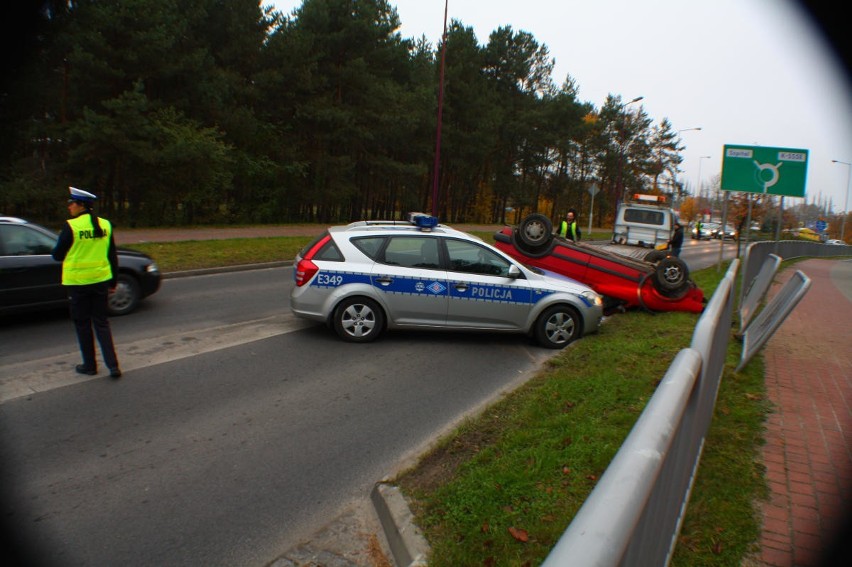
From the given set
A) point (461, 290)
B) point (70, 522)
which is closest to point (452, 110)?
point (461, 290)

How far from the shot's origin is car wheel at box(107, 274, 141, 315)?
862cm

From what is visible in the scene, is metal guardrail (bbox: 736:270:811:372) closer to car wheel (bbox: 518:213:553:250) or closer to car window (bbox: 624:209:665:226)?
car wheel (bbox: 518:213:553:250)

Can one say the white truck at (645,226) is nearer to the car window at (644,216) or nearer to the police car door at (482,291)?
the car window at (644,216)

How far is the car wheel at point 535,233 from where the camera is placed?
10.4 meters

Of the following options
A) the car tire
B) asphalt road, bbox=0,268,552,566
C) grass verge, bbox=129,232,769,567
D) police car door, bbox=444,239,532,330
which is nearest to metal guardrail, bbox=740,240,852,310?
the car tire

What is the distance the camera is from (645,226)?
2466cm

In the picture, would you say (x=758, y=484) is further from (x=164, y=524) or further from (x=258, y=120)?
(x=258, y=120)

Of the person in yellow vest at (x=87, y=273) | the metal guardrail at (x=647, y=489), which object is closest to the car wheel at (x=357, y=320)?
the person in yellow vest at (x=87, y=273)

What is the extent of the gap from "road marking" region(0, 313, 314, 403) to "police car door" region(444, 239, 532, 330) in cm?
245

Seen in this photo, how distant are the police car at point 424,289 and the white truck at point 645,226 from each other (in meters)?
18.0

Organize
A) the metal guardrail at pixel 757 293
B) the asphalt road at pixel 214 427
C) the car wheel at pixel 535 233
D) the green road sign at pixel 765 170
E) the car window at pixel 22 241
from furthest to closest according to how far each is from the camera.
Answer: the green road sign at pixel 765 170 < the car wheel at pixel 535 233 < the metal guardrail at pixel 757 293 < the car window at pixel 22 241 < the asphalt road at pixel 214 427

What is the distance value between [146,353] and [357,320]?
2.60 metres

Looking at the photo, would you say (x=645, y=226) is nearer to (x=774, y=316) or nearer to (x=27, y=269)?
(x=774, y=316)

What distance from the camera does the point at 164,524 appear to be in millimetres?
3463
